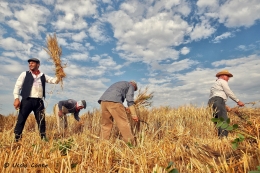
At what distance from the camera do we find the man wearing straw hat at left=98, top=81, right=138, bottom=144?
5422mm

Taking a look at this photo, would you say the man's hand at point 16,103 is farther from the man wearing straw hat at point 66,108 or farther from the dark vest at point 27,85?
the man wearing straw hat at point 66,108

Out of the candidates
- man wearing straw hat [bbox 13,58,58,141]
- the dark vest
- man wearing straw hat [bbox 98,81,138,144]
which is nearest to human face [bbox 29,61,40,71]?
man wearing straw hat [bbox 13,58,58,141]

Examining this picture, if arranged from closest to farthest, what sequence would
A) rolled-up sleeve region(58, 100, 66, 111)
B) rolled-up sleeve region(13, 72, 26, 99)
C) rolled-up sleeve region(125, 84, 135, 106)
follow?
1. rolled-up sleeve region(13, 72, 26, 99)
2. rolled-up sleeve region(125, 84, 135, 106)
3. rolled-up sleeve region(58, 100, 66, 111)

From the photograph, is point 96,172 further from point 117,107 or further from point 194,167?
point 117,107

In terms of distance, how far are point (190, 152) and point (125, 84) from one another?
341cm

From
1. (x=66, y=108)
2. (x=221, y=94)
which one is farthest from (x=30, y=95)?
(x=221, y=94)

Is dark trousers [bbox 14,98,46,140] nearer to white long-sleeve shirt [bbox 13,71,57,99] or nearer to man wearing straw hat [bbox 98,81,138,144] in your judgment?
white long-sleeve shirt [bbox 13,71,57,99]

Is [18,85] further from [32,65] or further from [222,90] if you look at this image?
[222,90]

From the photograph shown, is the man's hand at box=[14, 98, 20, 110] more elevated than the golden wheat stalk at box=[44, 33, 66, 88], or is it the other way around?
the golden wheat stalk at box=[44, 33, 66, 88]

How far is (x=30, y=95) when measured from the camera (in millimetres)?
5215

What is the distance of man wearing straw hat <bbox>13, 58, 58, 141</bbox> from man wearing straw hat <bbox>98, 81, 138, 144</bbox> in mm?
1448

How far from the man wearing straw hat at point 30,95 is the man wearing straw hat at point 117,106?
1448mm

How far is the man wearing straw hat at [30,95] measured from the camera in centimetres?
507

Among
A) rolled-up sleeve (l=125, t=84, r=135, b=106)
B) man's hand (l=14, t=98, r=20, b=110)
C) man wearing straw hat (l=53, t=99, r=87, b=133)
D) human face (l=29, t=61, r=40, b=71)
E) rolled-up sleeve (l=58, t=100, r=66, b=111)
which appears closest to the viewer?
man's hand (l=14, t=98, r=20, b=110)
